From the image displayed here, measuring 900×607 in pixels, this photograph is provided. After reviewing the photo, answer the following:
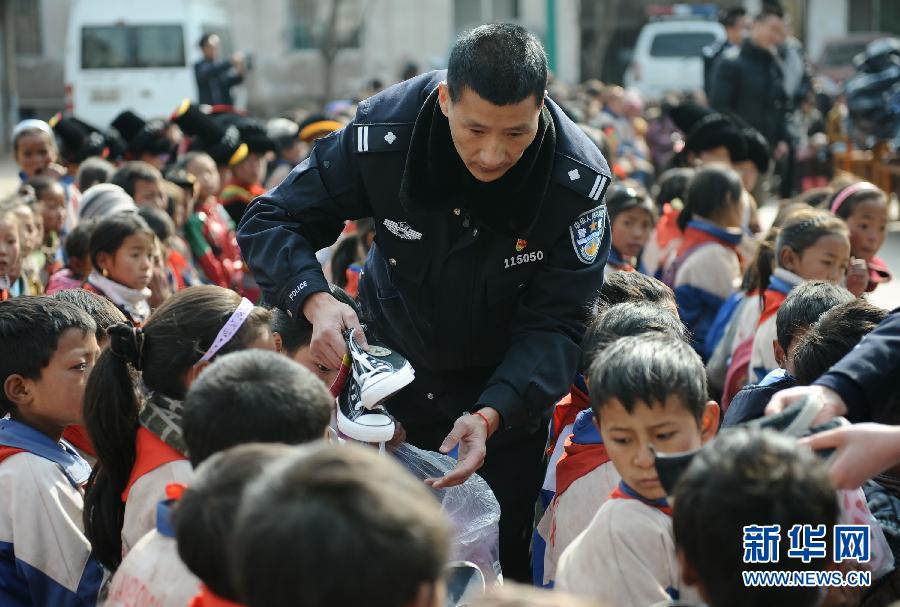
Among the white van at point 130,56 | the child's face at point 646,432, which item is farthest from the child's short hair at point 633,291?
the white van at point 130,56

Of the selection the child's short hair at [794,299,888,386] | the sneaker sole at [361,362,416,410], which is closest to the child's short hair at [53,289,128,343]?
the sneaker sole at [361,362,416,410]

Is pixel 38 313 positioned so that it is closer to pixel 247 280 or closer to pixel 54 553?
pixel 54 553

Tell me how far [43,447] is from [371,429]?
892 millimetres

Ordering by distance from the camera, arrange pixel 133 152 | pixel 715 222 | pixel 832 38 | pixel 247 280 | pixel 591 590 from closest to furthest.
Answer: pixel 591 590
pixel 715 222
pixel 247 280
pixel 133 152
pixel 832 38

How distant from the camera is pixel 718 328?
5.20 meters

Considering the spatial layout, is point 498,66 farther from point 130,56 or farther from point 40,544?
point 130,56

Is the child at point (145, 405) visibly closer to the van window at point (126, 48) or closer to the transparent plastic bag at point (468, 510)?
the transparent plastic bag at point (468, 510)

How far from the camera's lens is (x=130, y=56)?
711 inches

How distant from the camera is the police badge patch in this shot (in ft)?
10.8

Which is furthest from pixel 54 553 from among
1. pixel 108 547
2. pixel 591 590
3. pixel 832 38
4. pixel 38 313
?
pixel 832 38

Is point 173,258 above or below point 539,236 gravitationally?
below

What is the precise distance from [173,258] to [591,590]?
169 inches

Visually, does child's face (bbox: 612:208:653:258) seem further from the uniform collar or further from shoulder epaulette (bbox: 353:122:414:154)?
the uniform collar

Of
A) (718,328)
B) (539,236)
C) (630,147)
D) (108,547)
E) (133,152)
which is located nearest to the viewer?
(108,547)
